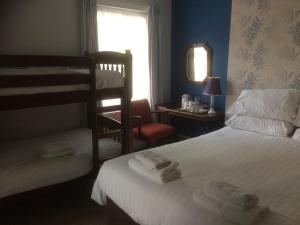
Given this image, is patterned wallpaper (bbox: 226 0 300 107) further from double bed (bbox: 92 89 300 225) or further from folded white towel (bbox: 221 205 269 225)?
folded white towel (bbox: 221 205 269 225)

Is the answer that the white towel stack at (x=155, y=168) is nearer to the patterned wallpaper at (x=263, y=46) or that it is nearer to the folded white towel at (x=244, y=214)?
the folded white towel at (x=244, y=214)

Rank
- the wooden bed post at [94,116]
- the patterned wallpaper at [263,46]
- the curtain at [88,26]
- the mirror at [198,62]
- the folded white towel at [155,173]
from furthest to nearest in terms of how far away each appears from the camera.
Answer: the mirror at [198,62] → the curtain at [88,26] → the patterned wallpaper at [263,46] → the wooden bed post at [94,116] → the folded white towel at [155,173]

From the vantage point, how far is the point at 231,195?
141cm

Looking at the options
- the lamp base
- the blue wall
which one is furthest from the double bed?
the blue wall

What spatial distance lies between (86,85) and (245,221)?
1817 mm

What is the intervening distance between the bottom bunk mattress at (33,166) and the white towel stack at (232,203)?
134 centimetres

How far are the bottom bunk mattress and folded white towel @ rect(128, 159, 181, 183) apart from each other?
784 mm

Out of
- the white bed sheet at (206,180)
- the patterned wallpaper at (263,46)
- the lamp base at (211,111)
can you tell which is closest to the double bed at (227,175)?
the white bed sheet at (206,180)

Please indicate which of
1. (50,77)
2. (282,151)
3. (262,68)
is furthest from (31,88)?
(262,68)

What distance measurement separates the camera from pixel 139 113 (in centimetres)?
400

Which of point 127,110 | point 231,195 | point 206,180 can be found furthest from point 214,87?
point 231,195

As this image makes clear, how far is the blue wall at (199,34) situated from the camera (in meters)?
3.76

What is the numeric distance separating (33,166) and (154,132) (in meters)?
1.76

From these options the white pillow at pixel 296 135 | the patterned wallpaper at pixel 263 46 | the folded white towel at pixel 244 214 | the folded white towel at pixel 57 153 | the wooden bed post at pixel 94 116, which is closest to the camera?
the folded white towel at pixel 244 214
